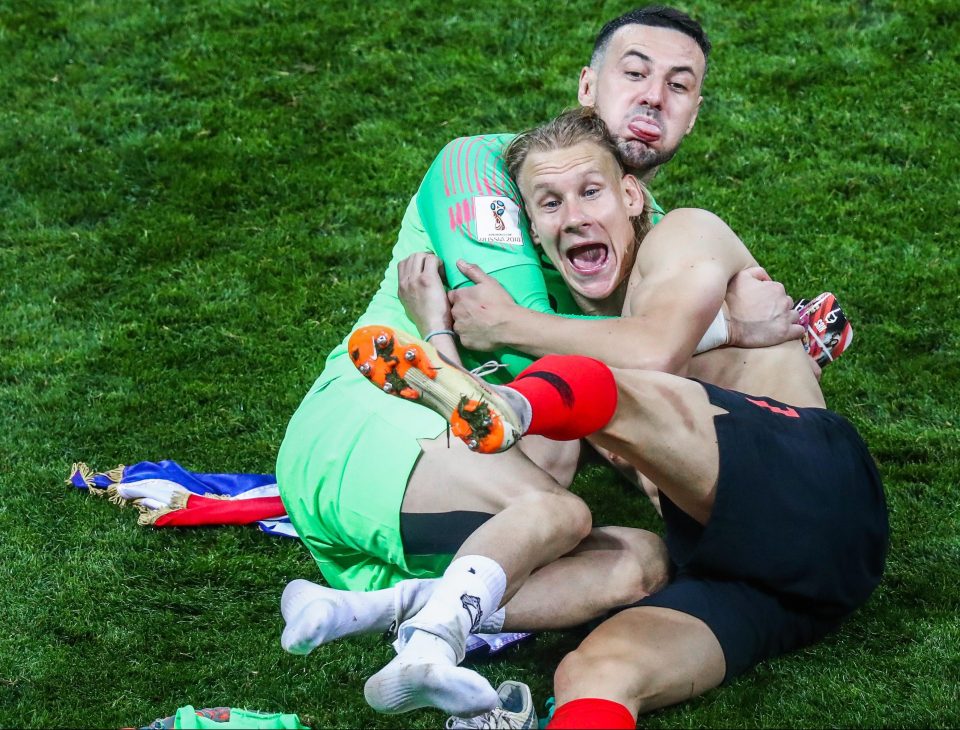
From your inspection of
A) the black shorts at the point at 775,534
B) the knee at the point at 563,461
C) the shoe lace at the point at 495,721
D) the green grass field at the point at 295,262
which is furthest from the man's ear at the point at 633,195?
the shoe lace at the point at 495,721

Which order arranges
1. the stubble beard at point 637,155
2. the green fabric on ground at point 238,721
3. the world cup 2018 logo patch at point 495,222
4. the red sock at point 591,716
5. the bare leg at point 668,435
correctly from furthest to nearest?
the stubble beard at point 637,155 < the world cup 2018 logo patch at point 495,222 < the bare leg at point 668,435 < the red sock at point 591,716 < the green fabric on ground at point 238,721

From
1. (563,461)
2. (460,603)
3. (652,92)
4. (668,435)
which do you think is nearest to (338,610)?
(460,603)

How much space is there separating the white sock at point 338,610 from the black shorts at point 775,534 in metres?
0.76

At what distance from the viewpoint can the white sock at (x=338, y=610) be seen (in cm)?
329

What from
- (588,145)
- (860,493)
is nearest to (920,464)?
(860,493)

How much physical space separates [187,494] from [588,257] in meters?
1.81

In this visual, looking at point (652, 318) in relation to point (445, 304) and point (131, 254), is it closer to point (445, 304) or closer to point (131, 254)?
point (445, 304)

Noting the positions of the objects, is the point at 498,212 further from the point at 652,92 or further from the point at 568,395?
the point at 568,395

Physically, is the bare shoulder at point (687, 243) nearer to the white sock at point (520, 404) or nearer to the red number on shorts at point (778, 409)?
the red number on shorts at point (778, 409)

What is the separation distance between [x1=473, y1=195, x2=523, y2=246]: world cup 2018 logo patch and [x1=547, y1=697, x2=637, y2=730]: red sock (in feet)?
5.71

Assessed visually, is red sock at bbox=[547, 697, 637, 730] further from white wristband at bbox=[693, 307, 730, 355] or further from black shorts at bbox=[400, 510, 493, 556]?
white wristband at bbox=[693, 307, 730, 355]

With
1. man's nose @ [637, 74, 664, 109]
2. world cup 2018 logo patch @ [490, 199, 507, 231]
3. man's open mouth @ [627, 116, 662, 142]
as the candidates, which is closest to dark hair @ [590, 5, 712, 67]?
man's nose @ [637, 74, 664, 109]

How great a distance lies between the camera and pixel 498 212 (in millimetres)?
4477

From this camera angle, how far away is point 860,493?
3.83m
